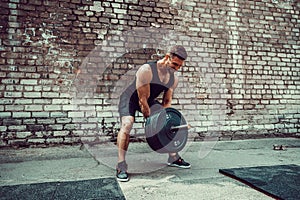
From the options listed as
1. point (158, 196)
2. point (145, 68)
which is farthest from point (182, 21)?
point (158, 196)

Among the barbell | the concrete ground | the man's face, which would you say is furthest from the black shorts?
the concrete ground

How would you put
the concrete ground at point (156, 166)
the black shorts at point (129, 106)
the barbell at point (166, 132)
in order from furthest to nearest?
the black shorts at point (129, 106)
the barbell at point (166, 132)
the concrete ground at point (156, 166)

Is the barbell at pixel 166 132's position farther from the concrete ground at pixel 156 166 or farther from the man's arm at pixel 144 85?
the concrete ground at pixel 156 166

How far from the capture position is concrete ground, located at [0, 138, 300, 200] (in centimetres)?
212

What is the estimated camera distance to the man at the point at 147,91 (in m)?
2.64

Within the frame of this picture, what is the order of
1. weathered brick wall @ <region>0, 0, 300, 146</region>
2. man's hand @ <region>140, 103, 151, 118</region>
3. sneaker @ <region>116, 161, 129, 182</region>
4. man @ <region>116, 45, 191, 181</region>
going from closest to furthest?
sneaker @ <region>116, 161, 129, 182</region> < man @ <region>116, 45, 191, 181</region> < man's hand @ <region>140, 103, 151, 118</region> < weathered brick wall @ <region>0, 0, 300, 146</region>

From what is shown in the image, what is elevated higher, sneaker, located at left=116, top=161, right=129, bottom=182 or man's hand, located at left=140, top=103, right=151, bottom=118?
man's hand, located at left=140, top=103, right=151, bottom=118

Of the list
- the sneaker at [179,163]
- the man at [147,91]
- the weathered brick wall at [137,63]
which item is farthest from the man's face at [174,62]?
the weathered brick wall at [137,63]

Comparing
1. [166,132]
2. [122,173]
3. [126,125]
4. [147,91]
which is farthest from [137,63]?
[122,173]

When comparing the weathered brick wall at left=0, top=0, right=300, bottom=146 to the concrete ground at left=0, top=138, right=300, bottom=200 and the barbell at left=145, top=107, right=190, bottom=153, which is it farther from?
the barbell at left=145, top=107, right=190, bottom=153

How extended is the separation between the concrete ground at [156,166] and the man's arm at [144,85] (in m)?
0.77

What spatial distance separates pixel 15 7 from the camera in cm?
372

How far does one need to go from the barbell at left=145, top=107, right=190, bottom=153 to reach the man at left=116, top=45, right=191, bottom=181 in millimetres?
261

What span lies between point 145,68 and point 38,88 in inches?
80.8
